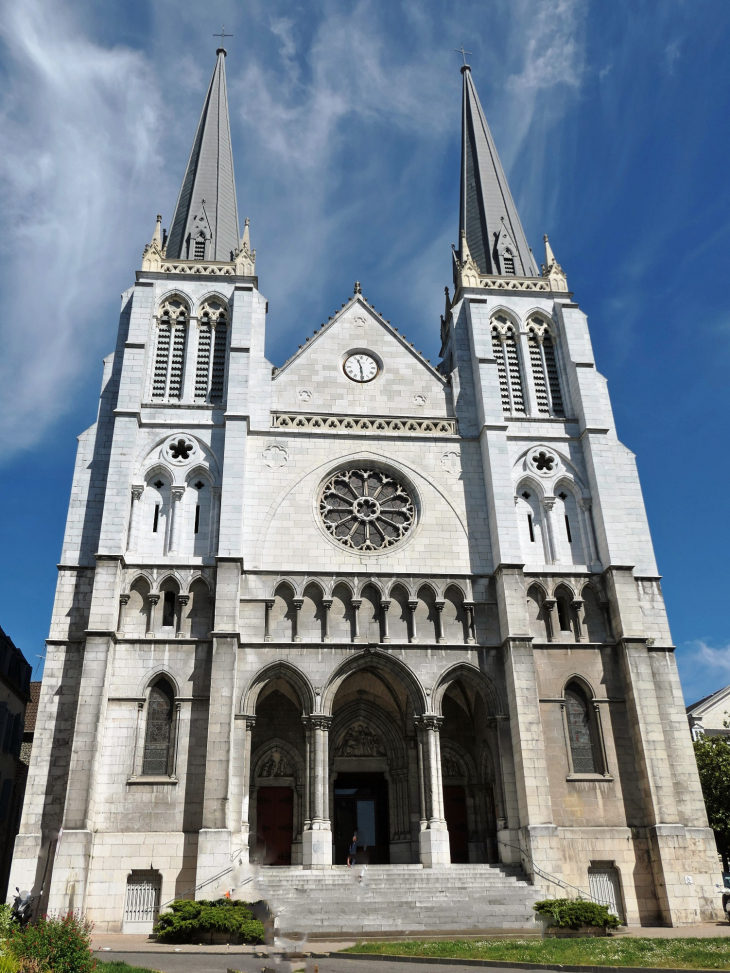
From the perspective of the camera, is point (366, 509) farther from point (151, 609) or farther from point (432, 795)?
point (432, 795)

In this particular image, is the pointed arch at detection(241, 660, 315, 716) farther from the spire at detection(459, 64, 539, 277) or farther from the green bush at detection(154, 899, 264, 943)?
the spire at detection(459, 64, 539, 277)

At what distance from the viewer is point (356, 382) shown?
31094 millimetres

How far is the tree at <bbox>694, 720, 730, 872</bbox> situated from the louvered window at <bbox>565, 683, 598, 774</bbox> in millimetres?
10113

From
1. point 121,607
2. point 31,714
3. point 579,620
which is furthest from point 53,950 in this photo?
point 31,714

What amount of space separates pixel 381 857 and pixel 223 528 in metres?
11.9

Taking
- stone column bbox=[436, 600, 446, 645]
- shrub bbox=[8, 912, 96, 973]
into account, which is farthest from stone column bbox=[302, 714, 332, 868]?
shrub bbox=[8, 912, 96, 973]

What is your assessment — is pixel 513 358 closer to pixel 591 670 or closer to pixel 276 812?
pixel 591 670


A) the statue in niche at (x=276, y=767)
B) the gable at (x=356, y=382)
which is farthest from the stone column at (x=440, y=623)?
the gable at (x=356, y=382)

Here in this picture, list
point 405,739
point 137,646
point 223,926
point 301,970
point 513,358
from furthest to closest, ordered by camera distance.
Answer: point 513,358
point 405,739
point 137,646
point 223,926
point 301,970

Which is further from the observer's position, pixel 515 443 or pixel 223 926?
pixel 515 443

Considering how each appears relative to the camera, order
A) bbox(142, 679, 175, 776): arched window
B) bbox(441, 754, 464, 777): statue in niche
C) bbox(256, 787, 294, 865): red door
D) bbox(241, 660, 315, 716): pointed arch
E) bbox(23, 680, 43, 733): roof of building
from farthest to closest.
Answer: bbox(23, 680, 43, 733): roof of building
bbox(441, 754, 464, 777): statue in niche
bbox(256, 787, 294, 865): red door
bbox(241, 660, 315, 716): pointed arch
bbox(142, 679, 175, 776): arched window

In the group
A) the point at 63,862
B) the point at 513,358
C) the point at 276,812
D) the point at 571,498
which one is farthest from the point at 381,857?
the point at 513,358

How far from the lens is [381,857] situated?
2677cm

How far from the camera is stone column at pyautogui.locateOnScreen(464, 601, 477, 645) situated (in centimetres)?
2608
